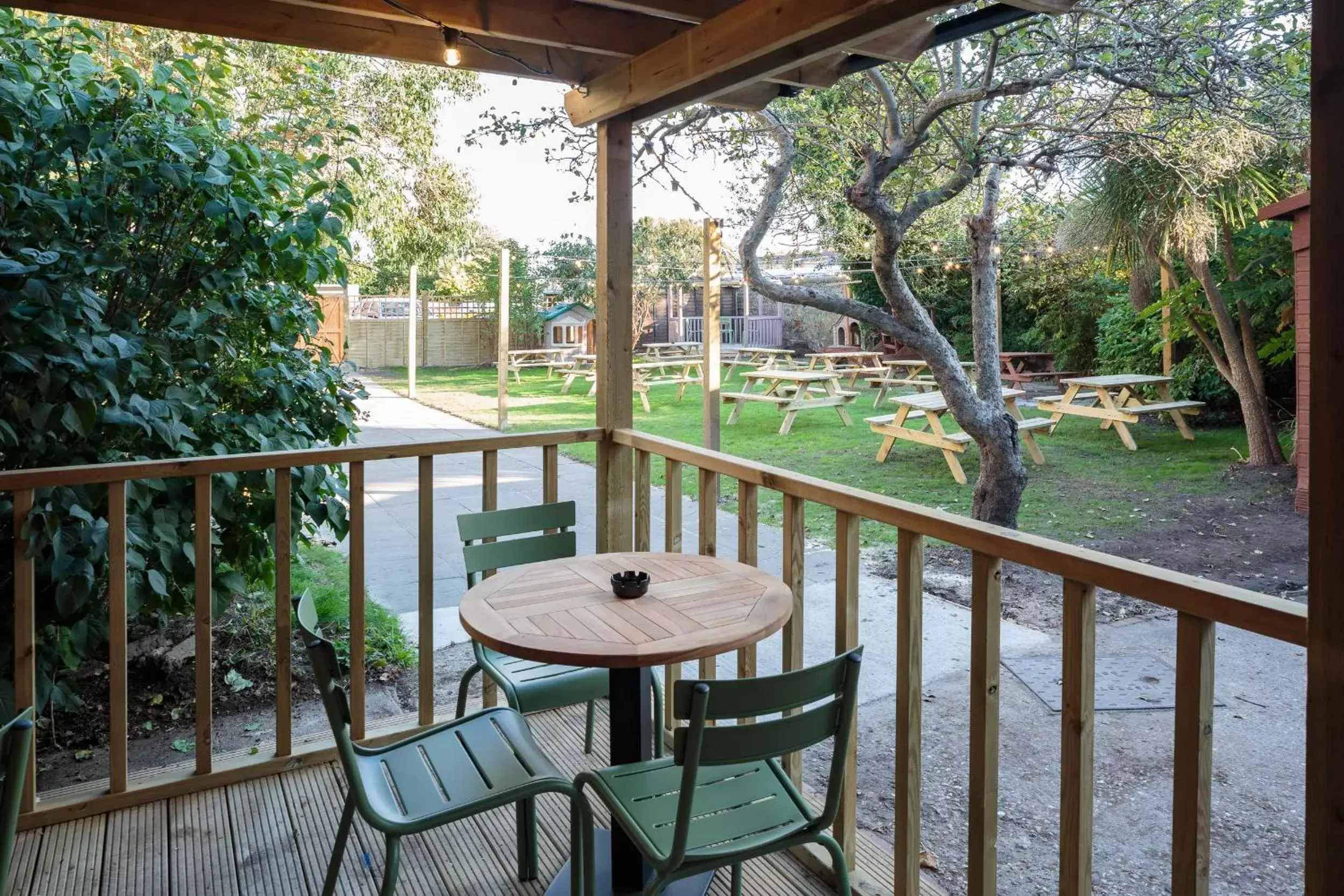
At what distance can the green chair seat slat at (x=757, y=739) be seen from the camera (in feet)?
4.99

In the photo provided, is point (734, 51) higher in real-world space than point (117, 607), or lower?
higher

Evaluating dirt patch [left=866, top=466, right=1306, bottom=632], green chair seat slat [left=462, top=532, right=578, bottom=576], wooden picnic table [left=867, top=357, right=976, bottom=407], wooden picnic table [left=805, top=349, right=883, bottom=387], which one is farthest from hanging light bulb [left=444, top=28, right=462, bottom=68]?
wooden picnic table [left=805, top=349, right=883, bottom=387]

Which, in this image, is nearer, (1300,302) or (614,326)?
(614,326)

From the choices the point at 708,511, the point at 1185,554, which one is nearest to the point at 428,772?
the point at 708,511

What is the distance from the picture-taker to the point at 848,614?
212 centimetres

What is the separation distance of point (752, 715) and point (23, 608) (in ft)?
6.22

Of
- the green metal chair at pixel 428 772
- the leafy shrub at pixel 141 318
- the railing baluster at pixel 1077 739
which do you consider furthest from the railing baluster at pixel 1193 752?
the leafy shrub at pixel 141 318

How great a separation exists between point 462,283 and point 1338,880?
1885 centimetres

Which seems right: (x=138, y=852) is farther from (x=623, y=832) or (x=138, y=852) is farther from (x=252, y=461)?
(x=623, y=832)

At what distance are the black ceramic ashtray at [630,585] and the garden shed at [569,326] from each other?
A: 1419 centimetres

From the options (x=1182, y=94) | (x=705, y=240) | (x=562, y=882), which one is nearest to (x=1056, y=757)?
(x=562, y=882)

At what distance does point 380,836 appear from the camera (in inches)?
96.0

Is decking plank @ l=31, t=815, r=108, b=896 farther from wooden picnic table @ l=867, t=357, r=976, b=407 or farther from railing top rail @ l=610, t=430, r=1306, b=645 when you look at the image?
wooden picnic table @ l=867, t=357, r=976, b=407

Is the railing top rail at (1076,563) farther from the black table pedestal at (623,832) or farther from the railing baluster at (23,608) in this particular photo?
the railing baluster at (23,608)
